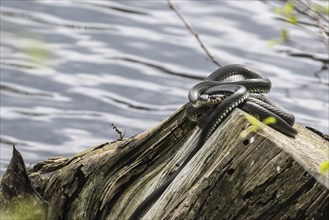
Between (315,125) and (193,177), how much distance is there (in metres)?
6.84

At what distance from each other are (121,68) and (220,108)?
7453 mm

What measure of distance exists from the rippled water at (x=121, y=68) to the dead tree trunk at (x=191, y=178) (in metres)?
4.87

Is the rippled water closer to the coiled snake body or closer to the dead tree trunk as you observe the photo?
the dead tree trunk

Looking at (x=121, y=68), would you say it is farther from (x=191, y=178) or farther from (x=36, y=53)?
(x=36, y=53)

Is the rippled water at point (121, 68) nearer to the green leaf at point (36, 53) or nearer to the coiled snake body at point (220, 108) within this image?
the coiled snake body at point (220, 108)

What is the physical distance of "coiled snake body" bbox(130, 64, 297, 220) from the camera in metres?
6.06

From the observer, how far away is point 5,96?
42.8ft

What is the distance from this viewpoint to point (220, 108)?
A: 20.3 feet

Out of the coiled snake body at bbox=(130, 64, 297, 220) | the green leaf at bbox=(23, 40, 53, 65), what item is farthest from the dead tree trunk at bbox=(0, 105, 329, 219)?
the green leaf at bbox=(23, 40, 53, 65)

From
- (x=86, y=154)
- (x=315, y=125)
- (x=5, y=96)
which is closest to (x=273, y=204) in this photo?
(x=86, y=154)

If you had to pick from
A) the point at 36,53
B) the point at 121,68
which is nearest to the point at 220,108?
the point at 36,53

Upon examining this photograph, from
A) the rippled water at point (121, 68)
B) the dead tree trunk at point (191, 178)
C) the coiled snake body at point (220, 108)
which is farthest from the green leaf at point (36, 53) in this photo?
the rippled water at point (121, 68)

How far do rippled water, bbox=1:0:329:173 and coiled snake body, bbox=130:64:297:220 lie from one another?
211 inches

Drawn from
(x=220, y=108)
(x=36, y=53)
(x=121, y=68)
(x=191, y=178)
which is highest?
(x=36, y=53)
